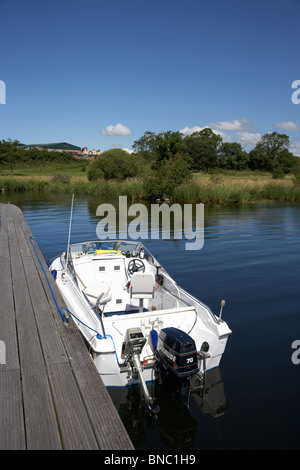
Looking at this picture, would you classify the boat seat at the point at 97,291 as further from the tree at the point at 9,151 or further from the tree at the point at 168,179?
the tree at the point at 9,151

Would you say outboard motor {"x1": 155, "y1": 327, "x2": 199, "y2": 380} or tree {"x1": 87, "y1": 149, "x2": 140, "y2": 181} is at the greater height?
tree {"x1": 87, "y1": 149, "x2": 140, "y2": 181}

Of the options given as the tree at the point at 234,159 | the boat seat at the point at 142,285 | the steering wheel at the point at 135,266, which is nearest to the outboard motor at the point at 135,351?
the boat seat at the point at 142,285

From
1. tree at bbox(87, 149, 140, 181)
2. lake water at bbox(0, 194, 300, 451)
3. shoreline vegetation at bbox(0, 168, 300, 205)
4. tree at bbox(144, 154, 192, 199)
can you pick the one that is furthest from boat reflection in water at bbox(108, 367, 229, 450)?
tree at bbox(87, 149, 140, 181)

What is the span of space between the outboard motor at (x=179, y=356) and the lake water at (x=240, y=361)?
0.69m

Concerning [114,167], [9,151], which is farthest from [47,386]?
[9,151]

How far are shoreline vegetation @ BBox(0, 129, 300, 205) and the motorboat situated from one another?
26298 millimetres

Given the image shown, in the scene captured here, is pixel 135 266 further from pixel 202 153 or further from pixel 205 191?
pixel 202 153

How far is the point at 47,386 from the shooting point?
4074 mm

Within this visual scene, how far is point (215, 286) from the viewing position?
10.0m

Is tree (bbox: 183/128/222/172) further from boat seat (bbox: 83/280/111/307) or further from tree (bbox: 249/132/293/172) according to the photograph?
boat seat (bbox: 83/280/111/307)

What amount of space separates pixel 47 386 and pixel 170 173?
102ft

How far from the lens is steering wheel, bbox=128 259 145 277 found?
783 cm
